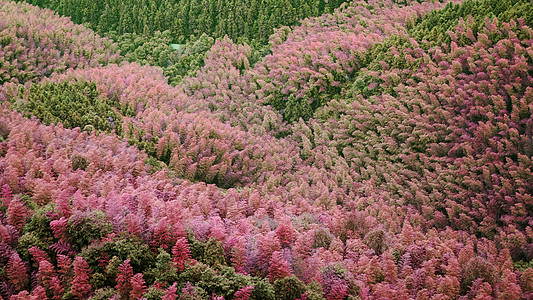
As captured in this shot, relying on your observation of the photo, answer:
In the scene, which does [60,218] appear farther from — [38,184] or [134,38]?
[134,38]

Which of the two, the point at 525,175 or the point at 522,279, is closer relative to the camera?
the point at 522,279

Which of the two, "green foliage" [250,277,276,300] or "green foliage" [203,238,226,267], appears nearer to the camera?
"green foliage" [250,277,276,300]

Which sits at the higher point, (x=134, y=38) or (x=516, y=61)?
(x=516, y=61)

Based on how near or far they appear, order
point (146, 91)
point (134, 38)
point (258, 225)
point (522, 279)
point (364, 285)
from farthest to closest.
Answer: point (134, 38) → point (146, 91) → point (258, 225) → point (522, 279) → point (364, 285)

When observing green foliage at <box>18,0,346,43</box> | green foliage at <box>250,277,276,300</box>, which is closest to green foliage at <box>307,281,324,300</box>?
green foliage at <box>250,277,276,300</box>

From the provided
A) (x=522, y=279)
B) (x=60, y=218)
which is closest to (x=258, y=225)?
(x=60, y=218)

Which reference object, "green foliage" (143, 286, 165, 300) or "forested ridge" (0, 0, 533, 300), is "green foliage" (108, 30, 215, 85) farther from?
"green foliage" (143, 286, 165, 300)

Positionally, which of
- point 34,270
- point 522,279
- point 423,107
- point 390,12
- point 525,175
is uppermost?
point 390,12
